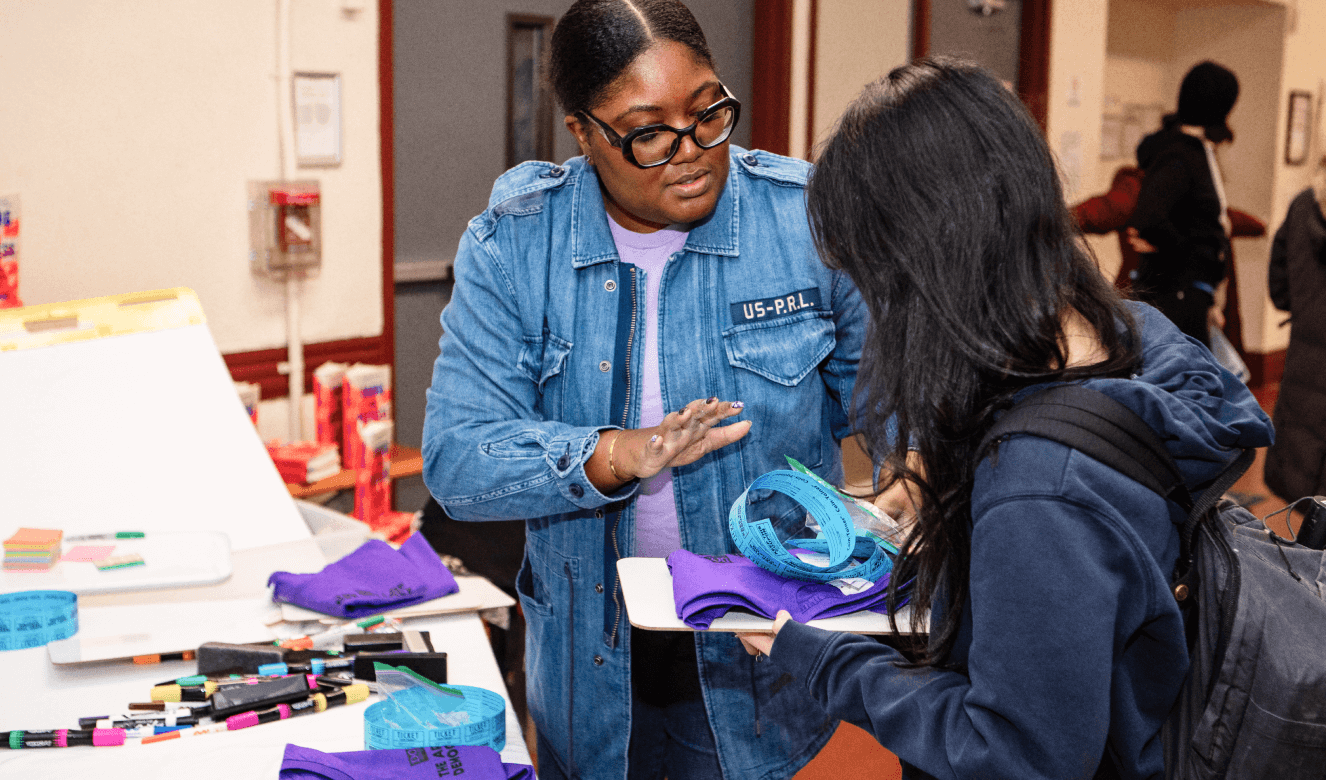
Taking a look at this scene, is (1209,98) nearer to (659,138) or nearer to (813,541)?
(659,138)

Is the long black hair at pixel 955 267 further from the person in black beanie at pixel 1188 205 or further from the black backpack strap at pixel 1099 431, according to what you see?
the person in black beanie at pixel 1188 205

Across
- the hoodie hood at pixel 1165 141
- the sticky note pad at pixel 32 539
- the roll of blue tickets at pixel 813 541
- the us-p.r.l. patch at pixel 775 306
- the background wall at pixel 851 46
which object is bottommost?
the sticky note pad at pixel 32 539

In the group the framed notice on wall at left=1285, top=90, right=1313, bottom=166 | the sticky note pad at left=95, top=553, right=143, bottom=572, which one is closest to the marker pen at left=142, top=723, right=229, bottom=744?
the sticky note pad at left=95, top=553, right=143, bottom=572

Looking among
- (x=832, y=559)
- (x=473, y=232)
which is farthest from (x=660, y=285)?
(x=832, y=559)

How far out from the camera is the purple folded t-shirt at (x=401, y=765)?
1121 millimetres

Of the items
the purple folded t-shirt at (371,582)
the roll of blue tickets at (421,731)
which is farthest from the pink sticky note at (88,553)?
the roll of blue tickets at (421,731)

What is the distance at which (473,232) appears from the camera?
4.97 ft

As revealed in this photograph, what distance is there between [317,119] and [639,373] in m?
2.00

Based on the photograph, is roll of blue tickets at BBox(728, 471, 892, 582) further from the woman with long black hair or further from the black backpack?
the black backpack

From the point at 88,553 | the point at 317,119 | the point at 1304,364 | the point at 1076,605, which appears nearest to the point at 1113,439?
the point at 1076,605

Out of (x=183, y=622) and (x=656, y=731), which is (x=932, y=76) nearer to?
(x=656, y=731)

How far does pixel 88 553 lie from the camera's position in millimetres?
1718

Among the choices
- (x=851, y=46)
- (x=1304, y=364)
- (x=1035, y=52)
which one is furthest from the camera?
(x=1035, y=52)

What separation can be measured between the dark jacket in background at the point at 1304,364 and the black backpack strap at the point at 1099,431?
125 inches
